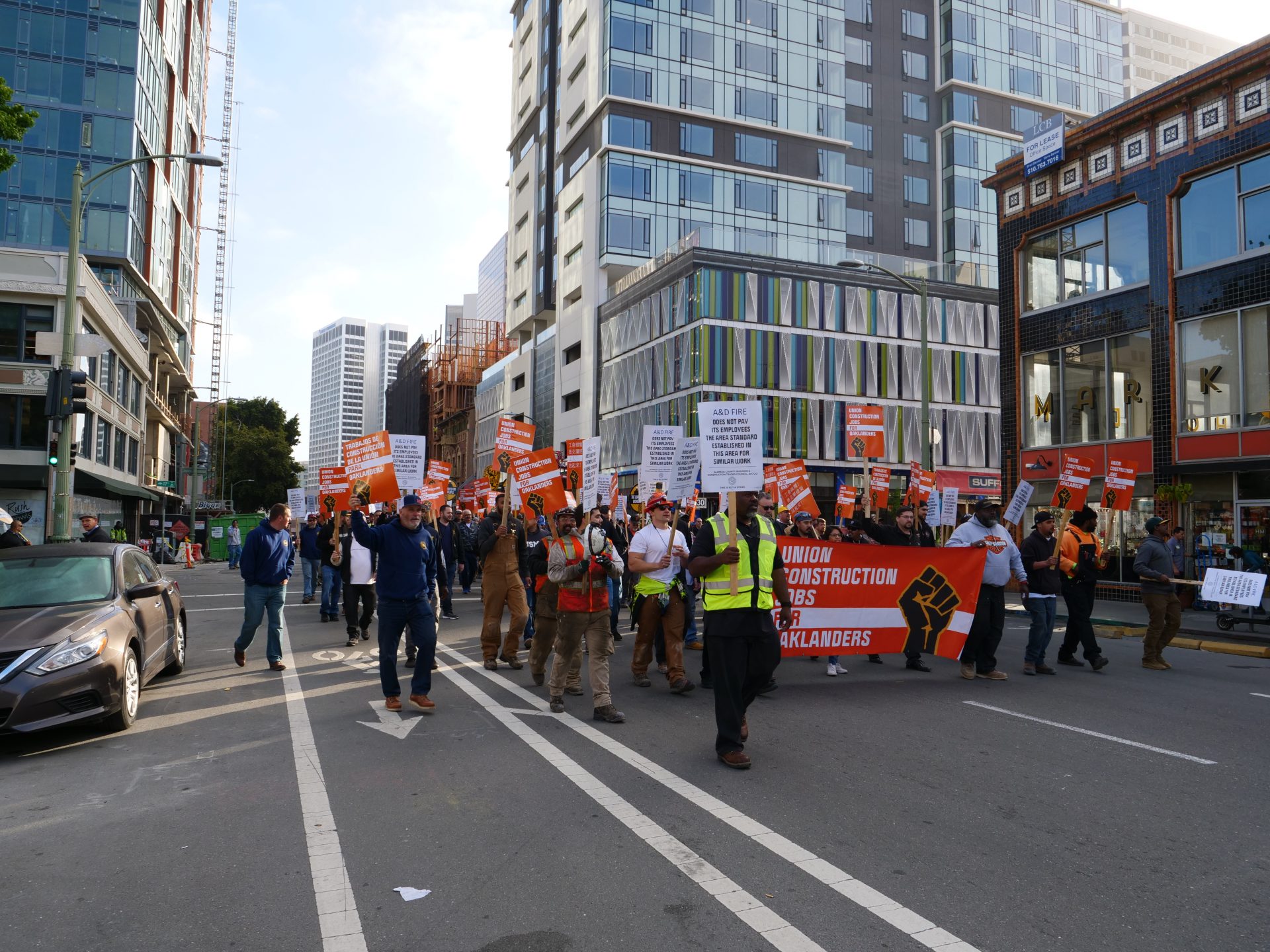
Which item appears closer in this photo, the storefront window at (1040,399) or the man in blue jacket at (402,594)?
the man in blue jacket at (402,594)

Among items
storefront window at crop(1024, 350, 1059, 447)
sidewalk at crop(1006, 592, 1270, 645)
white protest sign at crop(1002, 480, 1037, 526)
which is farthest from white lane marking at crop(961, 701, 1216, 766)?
storefront window at crop(1024, 350, 1059, 447)

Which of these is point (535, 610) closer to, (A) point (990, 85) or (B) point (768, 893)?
(B) point (768, 893)

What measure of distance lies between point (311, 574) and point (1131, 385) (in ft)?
64.8

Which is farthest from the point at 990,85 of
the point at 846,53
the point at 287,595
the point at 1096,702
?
the point at 1096,702

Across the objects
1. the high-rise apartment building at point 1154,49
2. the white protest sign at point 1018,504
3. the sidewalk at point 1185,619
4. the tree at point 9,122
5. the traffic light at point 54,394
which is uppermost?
the high-rise apartment building at point 1154,49

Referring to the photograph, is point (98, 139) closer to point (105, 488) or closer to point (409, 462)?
point (105, 488)

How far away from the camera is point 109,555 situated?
829 centimetres

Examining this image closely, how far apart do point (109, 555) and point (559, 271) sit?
5359cm

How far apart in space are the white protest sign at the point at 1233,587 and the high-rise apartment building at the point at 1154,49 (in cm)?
11233

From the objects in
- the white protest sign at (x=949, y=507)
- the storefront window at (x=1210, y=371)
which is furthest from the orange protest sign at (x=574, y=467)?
the storefront window at (x=1210, y=371)

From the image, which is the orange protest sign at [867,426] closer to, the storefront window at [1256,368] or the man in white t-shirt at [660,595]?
the storefront window at [1256,368]

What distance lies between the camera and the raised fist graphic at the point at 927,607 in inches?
398

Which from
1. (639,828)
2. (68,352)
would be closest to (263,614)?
(639,828)

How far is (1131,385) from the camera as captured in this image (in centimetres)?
2266
